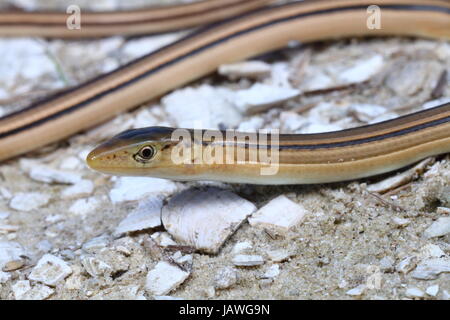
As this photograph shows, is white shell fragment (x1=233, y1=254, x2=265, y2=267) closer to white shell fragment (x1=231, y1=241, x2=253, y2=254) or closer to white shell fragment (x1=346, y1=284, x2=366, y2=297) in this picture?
white shell fragment (x1=231, y1=241, x2=253, y2=254)

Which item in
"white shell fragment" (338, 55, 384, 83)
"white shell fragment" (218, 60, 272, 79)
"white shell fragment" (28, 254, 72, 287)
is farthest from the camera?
"white shell fragment" (218, 60, 272, 79)

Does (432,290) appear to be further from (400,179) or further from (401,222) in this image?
(400,179)

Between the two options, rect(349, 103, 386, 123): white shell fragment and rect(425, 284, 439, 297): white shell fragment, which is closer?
rect(425, 284, 439, 297): white shell fragment

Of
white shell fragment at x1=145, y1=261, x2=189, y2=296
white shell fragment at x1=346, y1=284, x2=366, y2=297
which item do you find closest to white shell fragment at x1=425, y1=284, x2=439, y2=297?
white shell fragment at x1=346, y1=284, x2=366, y2=297

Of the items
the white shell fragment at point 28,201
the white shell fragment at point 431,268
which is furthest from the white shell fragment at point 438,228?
the white shell fragment at point 28,201

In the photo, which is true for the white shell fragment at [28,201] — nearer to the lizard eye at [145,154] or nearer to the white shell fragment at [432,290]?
the lizard eye at [145,154]

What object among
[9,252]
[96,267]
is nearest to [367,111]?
[96,267]
